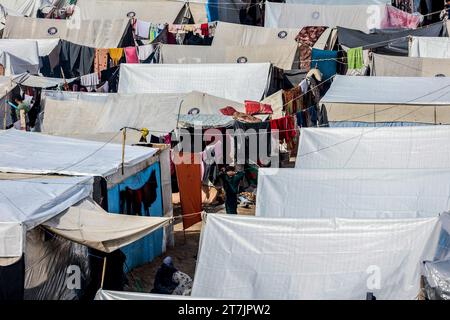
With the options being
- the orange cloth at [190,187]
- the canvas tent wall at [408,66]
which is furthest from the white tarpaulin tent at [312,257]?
the canvas tent wall at [408,66]

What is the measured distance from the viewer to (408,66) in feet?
69.4

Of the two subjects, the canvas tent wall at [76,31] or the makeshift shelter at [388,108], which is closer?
the makeshift shelter at [388,108]

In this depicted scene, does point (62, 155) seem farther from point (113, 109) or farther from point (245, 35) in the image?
point (245, 35)

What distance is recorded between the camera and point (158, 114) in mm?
18297

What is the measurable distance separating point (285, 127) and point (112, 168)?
251 inches

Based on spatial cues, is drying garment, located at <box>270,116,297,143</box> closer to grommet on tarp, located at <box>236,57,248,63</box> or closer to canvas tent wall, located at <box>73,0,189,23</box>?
grommet on tarp, located at <box>236,57,248,63</box>

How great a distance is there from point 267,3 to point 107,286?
62.3ft

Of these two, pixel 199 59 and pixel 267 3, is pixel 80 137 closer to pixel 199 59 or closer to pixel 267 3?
pixel 199 59

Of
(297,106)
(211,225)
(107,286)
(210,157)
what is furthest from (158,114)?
(211,225)

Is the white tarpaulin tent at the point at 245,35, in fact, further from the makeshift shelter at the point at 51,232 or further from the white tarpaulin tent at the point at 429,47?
the makeshift shelter at the point at 51,232

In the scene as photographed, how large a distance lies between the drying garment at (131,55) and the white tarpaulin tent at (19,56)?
268 cm

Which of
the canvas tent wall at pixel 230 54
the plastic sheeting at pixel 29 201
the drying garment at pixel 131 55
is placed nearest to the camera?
the plastic sheeting at pixel 29 201

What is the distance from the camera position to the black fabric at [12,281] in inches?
386

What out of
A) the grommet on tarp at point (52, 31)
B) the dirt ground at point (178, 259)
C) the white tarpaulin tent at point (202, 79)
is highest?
the grommet on tarp at point (52, 31)
